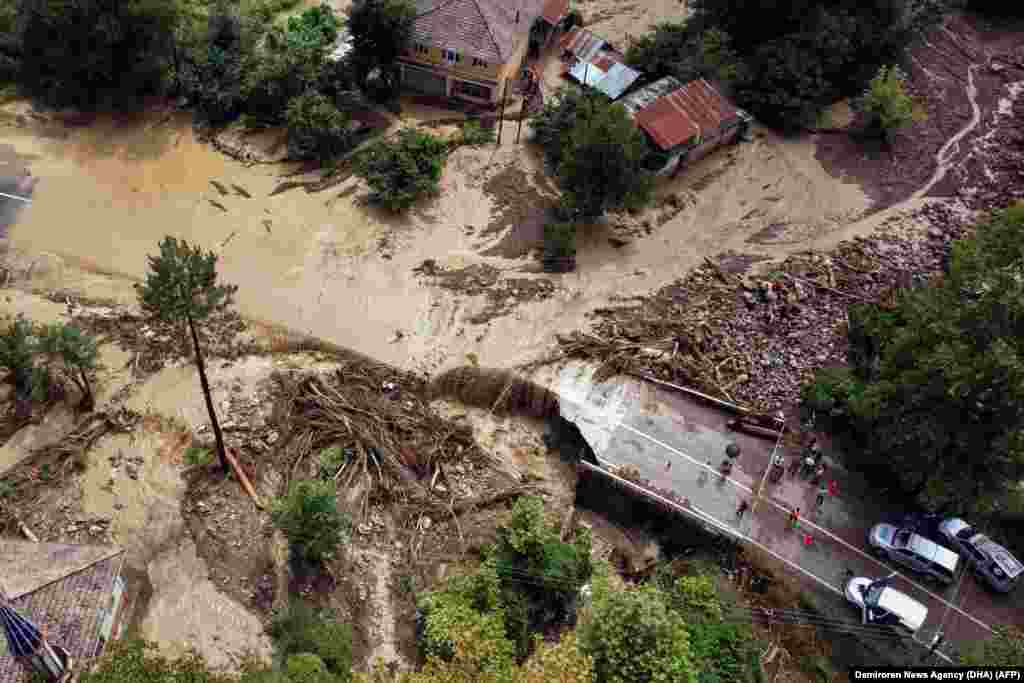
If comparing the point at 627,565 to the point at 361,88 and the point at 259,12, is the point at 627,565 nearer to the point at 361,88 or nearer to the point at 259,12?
the point at 361,88

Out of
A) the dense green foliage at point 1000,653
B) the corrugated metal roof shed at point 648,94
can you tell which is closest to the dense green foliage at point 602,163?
the corrugated metal roof shed at point 648,94

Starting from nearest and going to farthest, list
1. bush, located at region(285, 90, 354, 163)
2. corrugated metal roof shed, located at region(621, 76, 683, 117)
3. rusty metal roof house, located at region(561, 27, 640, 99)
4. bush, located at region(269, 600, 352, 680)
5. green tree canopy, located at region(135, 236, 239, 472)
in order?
green tree canopy, located at region(135, 236, 239, 472), bush, located at region(269, 600, 352, 680), bush, located at region(285, 90, 354, 163), corrugated metal roof shed, located at region(621, 76, 683, 117), rusty metal roof house, located at region(561, 27, 640, 99)

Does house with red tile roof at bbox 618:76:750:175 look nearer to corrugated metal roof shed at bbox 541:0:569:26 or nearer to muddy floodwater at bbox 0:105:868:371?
muddy floodwater at bbox 0:105:868:371

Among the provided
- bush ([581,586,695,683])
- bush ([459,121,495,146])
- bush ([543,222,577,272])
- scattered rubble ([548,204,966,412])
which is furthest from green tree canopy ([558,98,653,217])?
bush ([581,586,695,683])

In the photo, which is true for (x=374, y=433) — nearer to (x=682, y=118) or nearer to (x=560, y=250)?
(x=560, y=250)

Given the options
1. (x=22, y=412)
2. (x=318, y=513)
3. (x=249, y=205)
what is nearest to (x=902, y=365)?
(x=318, y=513)

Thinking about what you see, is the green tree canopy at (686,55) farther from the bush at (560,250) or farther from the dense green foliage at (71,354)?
the dense green foliage at (71,354)
